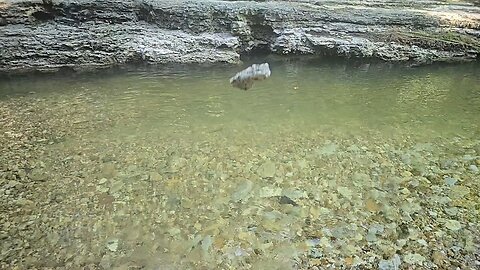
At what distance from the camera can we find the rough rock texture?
738 cm

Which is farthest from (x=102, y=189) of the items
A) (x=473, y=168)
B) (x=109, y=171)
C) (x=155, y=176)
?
(x=473, y=168)

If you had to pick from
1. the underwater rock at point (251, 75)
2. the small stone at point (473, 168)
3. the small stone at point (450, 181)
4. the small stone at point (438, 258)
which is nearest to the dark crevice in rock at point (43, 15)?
the underwater rock at point (251, 75)

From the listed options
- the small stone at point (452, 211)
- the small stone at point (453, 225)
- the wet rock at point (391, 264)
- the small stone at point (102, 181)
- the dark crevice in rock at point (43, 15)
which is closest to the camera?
the wet rock at point (391, 264)

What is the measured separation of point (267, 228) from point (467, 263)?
1.36 metres

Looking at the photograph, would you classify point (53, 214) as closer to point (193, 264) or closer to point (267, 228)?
point (193, 264)

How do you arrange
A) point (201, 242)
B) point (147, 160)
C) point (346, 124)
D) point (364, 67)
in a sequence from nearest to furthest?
point (201, 242)
point (147, 160)
point (346, 124)
point (364, 67)

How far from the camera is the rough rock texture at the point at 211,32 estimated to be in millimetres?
7383

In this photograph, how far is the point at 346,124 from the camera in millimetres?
4961

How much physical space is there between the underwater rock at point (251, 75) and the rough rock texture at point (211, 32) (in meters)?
2.16

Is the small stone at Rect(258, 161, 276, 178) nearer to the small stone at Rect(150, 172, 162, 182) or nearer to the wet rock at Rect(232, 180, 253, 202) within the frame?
the wet rock at Rect(232, 180, 253, 202)

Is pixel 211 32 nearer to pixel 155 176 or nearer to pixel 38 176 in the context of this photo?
pixel 155 176

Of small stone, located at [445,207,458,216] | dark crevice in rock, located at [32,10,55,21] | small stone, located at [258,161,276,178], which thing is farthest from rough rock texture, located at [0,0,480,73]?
small stone, located at [445,207,458,216]

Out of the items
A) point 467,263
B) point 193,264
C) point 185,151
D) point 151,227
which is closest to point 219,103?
point 185,151

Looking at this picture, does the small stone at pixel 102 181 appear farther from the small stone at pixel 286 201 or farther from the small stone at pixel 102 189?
the small stone at pixel 286 201
